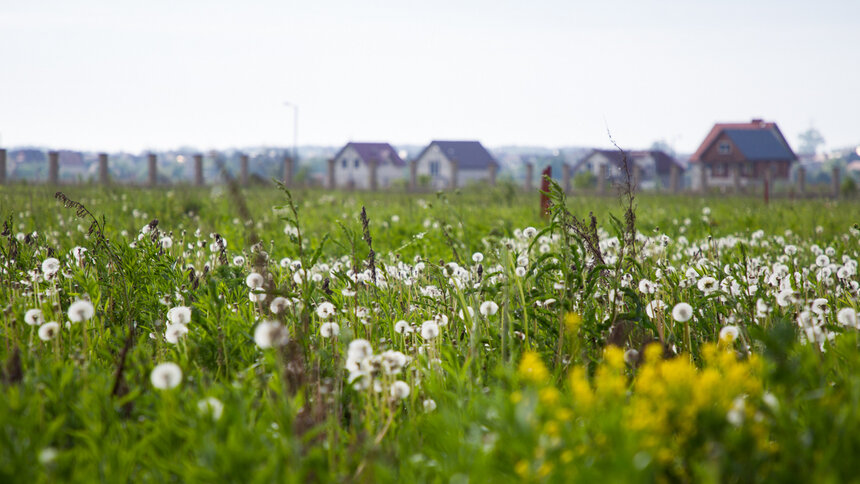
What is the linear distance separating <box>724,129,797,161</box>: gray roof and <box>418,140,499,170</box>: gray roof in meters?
27.0

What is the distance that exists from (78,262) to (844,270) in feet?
17.9

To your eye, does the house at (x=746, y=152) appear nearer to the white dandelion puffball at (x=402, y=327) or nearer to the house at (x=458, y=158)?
the house at (x=458, y=158)

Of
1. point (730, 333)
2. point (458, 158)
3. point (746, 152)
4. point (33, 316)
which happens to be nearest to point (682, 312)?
point (730, 333)

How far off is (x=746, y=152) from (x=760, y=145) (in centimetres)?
205

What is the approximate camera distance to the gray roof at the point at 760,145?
69500 millimetres

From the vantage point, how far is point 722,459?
174 cm

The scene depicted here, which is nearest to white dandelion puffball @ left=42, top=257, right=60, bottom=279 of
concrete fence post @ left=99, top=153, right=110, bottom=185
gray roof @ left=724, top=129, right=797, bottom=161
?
concrete fence post @ left=99, top=153, right=110, bottom=185

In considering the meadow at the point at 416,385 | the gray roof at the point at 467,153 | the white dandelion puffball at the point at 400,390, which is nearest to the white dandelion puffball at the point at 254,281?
the meadow at the point at 416,385

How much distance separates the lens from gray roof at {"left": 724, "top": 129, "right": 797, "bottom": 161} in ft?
228

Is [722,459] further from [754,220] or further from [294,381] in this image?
[754,220]

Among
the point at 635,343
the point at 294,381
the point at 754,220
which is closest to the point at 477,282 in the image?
the point at 635,343

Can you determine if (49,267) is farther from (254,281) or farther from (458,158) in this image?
(458,158)

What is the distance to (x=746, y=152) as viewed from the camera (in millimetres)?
69438

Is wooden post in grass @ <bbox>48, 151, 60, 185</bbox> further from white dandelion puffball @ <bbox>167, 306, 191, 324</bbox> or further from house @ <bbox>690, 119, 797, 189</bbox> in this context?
house @ <bbox>690, 119, 797, 189</bbox>
